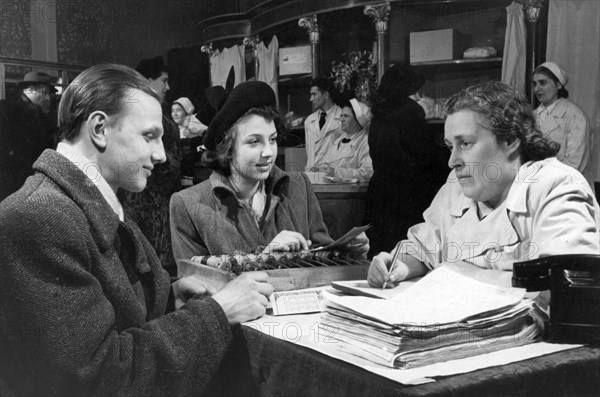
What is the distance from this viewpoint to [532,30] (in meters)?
3.67

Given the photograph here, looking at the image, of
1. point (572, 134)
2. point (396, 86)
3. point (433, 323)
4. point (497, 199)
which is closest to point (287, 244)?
point (497, 199)

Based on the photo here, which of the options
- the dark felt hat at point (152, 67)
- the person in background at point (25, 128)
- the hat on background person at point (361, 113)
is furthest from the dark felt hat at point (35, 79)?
the hat on background person at point (361, 113)

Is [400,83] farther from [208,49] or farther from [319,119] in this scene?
[208,49]

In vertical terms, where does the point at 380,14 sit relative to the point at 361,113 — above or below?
above

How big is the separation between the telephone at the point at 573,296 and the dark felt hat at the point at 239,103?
1220mm

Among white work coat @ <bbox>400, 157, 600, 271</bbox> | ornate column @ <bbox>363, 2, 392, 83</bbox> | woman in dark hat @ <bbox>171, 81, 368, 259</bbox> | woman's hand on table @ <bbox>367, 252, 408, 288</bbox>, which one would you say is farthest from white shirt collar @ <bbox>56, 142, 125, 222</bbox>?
ornate column @ <bbox>363, 2, 392, 83</bbox>

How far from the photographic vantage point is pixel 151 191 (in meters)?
2.57

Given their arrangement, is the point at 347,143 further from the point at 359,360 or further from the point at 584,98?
the point at 359,360

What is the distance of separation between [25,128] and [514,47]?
298 cm

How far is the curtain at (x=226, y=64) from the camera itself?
102 inches

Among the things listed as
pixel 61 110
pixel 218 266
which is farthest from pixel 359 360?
pixel 61 110

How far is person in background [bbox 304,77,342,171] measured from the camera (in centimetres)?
344

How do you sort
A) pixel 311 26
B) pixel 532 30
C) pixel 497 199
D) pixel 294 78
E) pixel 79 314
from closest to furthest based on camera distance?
pixel 79 314, pixel 497 199, pixel 294 78, pixel 532 30, pixel 311 26

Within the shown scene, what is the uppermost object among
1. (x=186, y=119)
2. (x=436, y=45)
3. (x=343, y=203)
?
(x=436, y=45)
